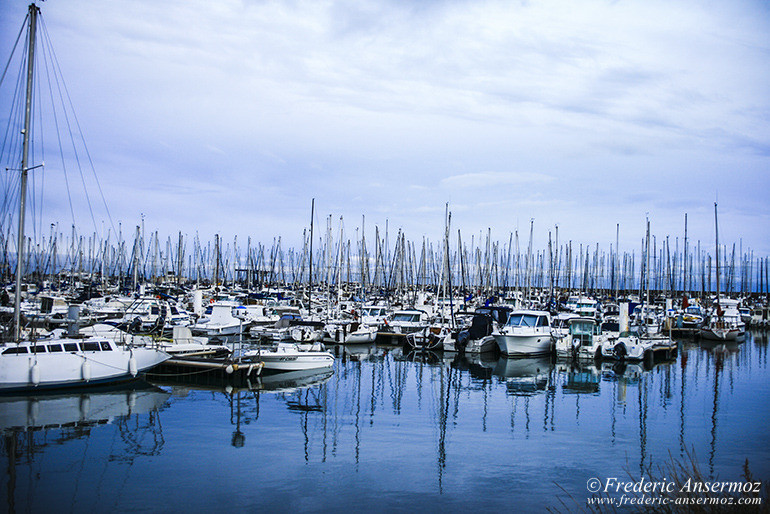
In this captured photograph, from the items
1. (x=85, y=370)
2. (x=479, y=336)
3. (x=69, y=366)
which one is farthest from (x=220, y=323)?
(x=69, y=366)

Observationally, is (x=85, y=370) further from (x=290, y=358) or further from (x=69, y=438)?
(x=290, y=358)

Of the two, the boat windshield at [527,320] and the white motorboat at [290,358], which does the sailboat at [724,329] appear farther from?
the white motorboat at [290,358]

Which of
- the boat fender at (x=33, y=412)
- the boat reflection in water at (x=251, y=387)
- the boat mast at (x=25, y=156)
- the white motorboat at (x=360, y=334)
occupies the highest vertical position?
the boat mast at (x=25, y=156)

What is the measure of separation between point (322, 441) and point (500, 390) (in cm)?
1183

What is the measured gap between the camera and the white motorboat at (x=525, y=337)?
37.7 m

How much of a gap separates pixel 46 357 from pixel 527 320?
91.5 ft

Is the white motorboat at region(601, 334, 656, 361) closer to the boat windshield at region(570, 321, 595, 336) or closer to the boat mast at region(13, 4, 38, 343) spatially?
the boat windshield at region(570, 321, 595, 336)

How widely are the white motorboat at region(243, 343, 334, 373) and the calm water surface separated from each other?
3.15 feet

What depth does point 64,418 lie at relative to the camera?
2038 centimetres

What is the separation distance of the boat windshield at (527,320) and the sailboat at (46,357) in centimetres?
2320

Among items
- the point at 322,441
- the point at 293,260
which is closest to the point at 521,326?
the point at 322,441

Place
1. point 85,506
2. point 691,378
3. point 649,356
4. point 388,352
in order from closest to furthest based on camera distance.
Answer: point 85,506
point 691,378
point 649,356
point 388,352

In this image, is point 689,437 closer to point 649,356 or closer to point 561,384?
point 561,384

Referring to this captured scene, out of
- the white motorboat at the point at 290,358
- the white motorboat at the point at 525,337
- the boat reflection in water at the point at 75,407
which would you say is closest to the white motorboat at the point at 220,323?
the white motorboat at the point at 290,358
